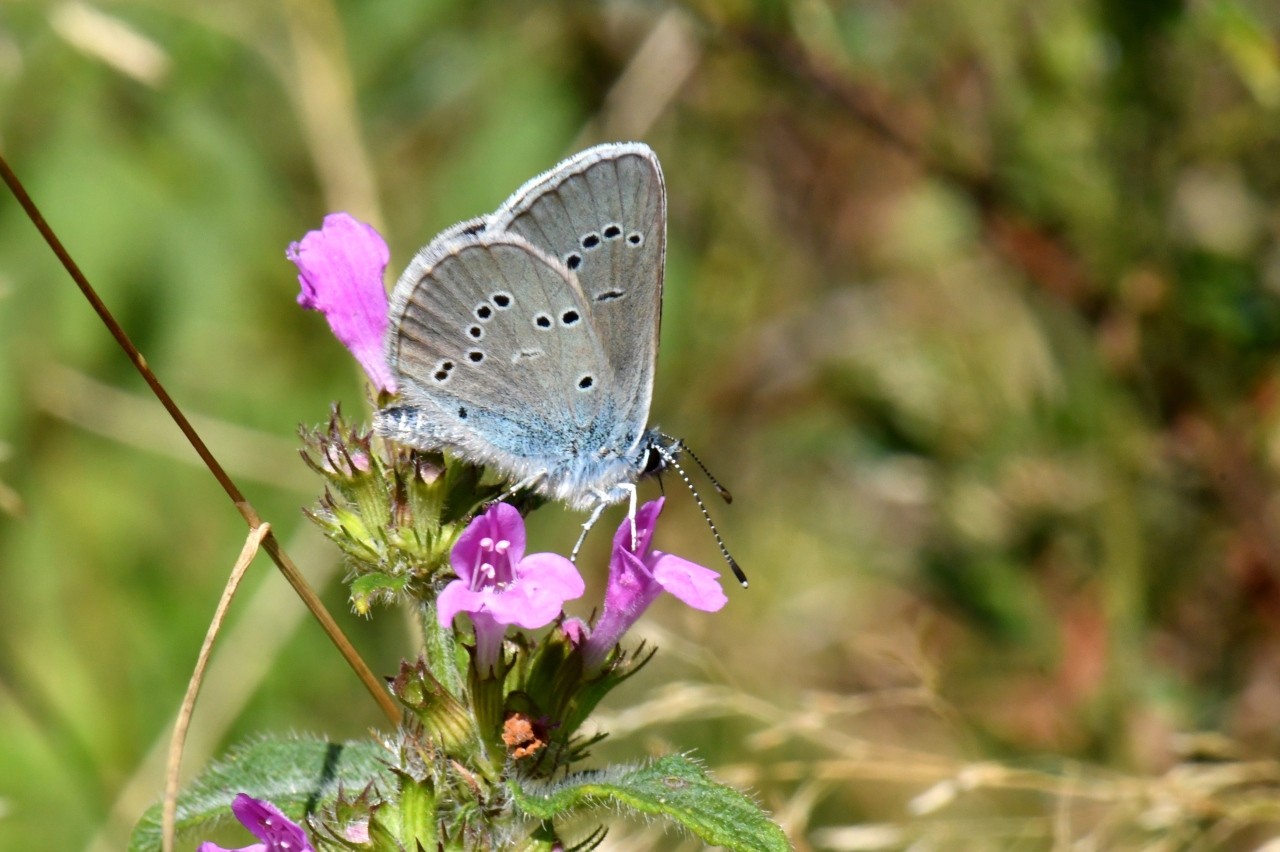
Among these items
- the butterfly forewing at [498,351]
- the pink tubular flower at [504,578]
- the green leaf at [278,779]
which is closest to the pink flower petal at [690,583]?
the pink tubular flower at [504,578]

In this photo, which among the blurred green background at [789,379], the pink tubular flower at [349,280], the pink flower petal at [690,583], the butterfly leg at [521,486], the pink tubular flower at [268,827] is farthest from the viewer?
the blurred green background at [789,379]

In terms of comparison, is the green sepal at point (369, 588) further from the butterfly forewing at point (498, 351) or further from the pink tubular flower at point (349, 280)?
the pink tubular flower at point (349, 280)

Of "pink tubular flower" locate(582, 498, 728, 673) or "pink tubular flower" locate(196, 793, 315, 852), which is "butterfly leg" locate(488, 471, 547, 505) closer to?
"pink tubular flower" locate(582, 498, 728, 673)

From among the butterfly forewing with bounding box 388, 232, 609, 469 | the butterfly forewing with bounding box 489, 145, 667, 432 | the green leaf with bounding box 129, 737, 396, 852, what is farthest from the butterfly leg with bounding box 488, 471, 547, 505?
the green leaf with bounding box 129, 737, 396, 852

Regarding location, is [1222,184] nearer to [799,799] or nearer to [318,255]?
[799,799]

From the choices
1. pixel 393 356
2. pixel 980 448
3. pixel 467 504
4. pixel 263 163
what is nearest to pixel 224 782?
pixel 467 504
